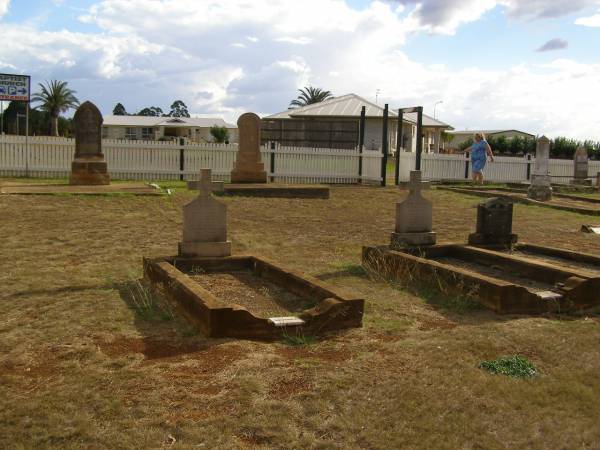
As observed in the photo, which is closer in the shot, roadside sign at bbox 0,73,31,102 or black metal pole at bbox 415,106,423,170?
roadside sign at bbox 0,73,31,102

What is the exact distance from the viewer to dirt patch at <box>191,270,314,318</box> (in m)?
5.83

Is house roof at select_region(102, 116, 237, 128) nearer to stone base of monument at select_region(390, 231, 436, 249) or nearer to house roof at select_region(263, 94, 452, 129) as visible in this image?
house roof at select_region(263, 94, 452, 129)

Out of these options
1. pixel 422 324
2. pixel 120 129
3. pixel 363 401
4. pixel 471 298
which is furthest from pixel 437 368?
pixel 120 129

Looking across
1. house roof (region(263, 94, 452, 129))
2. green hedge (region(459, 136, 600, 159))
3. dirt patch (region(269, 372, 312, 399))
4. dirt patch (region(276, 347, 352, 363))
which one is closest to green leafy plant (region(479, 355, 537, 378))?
dirt patch (region(276, 347, 352, 363))

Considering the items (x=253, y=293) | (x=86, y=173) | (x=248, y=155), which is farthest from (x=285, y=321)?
(x=86, y=173)

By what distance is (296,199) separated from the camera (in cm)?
1622

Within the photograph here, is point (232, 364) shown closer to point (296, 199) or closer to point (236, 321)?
point (236, 321)

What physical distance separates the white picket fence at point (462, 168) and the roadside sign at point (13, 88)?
41.3 ft

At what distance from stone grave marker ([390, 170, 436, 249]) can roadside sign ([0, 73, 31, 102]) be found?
1465cm

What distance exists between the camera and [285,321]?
5.11 meters

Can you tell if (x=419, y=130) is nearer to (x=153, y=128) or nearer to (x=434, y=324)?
(x=434, y=324)

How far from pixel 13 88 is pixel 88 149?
153 inches

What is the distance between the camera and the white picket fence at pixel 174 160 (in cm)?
1988

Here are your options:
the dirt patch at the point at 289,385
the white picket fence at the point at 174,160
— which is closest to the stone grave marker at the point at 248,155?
the white picket fence at the point at 174,160
